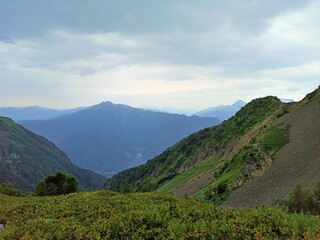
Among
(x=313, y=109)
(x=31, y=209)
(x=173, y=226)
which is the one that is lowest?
(x=31, y=209)

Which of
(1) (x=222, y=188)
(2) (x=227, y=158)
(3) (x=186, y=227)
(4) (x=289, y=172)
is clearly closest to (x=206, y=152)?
(2) (x=227, y=158)

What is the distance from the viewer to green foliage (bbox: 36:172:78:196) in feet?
181

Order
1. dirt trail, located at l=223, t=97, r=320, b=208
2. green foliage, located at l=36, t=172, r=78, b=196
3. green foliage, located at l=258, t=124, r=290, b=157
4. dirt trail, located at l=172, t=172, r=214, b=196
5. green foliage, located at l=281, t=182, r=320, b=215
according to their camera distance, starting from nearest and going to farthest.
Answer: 1. green foliage, located at l=281, t=182, r=320, b=215
2. dirt trail, located at l=223, t=97, r=320, b=208
3. green foliage, located at l=258, t=124, r=290, b=157
4. green foliage, located at l=36, t=172, r=78, b=196
5. dirt trail, located at l=172, t=172, r=214, b=196

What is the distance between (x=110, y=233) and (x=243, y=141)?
6608 cm

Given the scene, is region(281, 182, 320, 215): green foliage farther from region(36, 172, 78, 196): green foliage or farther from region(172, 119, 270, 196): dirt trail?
region(172, 119, 270, 196): dirt trail

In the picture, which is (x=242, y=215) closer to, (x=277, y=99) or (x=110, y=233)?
(x=110, y=233)

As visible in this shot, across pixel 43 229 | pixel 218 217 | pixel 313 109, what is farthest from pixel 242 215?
pixel 313 109

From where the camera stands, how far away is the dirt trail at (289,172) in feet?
103

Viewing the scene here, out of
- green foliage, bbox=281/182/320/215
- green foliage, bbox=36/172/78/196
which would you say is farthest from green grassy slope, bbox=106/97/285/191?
green foliage, bbox=281/182/320/215

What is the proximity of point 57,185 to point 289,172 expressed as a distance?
39.7 metres

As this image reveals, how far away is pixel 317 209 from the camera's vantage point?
1995 cm

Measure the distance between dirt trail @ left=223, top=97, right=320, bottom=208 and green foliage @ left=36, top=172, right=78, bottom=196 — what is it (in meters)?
30.1

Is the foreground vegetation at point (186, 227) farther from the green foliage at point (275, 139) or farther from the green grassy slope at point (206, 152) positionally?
the green grassy slope at point (206, 152)

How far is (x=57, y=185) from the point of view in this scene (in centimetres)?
5753
